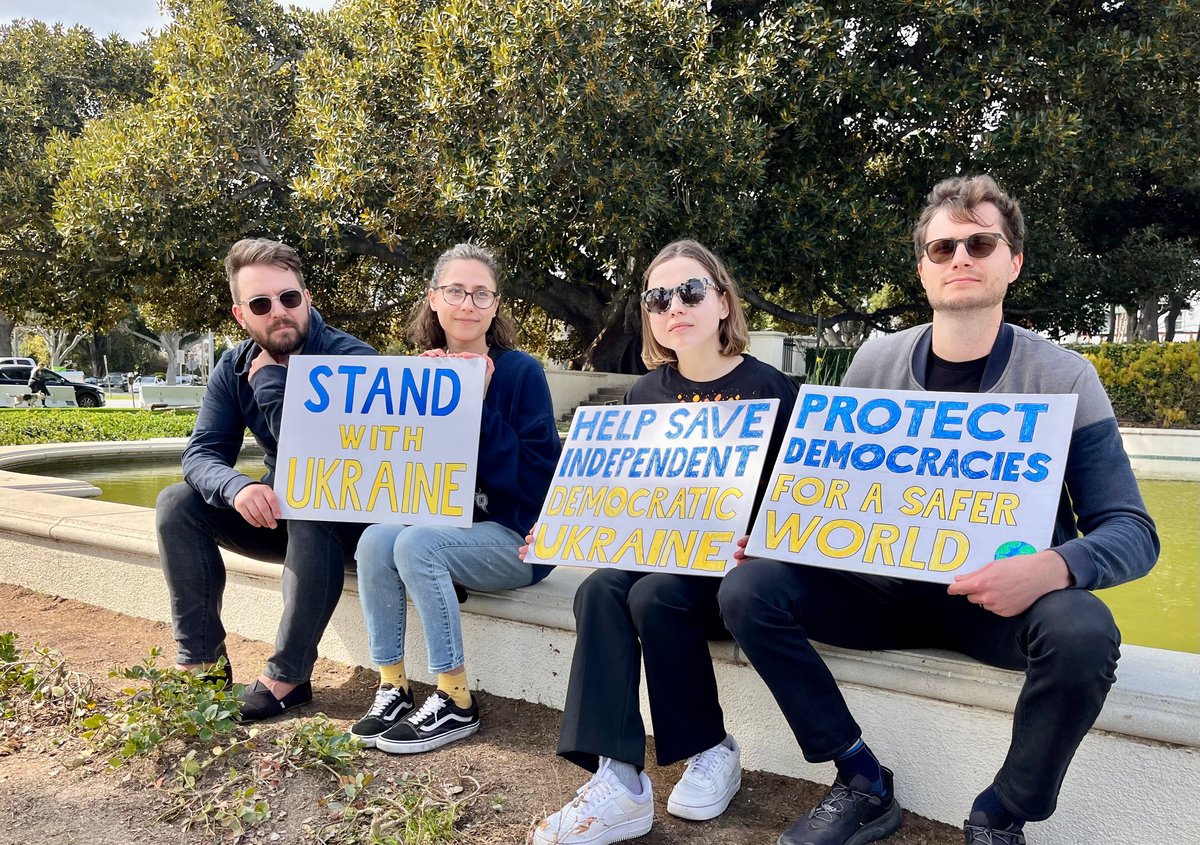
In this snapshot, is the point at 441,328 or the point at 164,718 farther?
the point at 441,328

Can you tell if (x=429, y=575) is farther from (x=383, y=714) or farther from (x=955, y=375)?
(x=955, y=375)

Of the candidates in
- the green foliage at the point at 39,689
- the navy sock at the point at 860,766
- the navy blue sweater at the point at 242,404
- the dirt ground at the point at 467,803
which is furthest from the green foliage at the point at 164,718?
the navy sock at the point at 860,766

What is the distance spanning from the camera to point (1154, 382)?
1351 cm

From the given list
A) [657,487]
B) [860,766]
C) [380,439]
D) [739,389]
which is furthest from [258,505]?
[860,766]

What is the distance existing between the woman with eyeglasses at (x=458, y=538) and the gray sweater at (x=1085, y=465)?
1228mm

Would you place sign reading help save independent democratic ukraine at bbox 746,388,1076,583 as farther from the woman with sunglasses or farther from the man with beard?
the man with beard

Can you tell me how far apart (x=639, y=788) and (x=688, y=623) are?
1.38ft

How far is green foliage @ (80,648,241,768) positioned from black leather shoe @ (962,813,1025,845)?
76.9 inches

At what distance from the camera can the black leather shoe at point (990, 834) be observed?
1.95 m

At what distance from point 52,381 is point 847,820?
32.1 m

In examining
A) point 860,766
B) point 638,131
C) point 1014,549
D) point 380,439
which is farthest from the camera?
point 638,131

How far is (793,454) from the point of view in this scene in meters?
2.42

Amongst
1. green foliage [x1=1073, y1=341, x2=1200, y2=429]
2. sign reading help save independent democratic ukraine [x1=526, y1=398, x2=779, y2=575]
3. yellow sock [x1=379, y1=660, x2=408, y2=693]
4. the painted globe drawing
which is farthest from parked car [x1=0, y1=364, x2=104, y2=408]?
the painted globe drawing

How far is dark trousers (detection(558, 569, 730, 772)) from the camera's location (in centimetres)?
225
